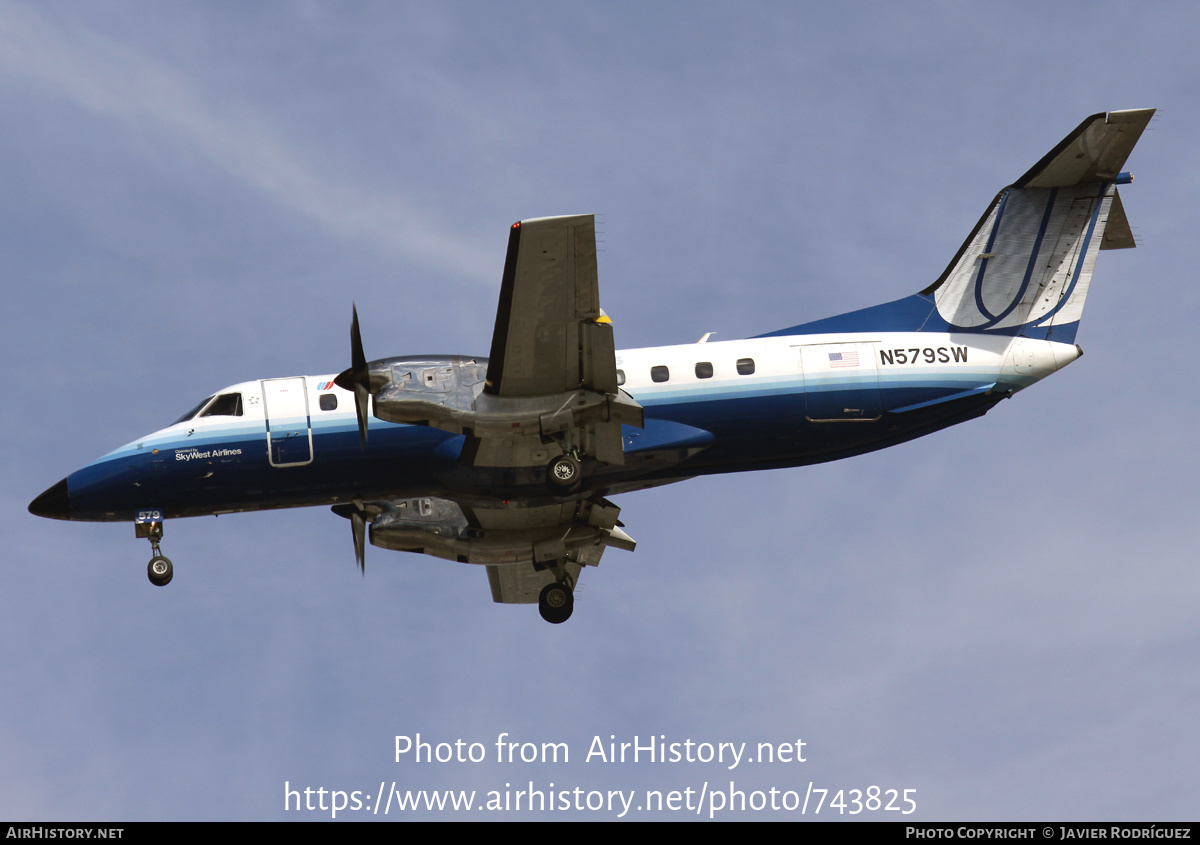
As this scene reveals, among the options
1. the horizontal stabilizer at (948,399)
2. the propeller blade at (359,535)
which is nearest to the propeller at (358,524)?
the propeller blade at (359,535)

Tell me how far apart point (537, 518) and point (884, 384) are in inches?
274

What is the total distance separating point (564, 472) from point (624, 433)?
1582 millimetres

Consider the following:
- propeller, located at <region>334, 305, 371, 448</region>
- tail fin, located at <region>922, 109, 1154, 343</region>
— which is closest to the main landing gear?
propeller, located at <region>334, 305, 371, 448</region>

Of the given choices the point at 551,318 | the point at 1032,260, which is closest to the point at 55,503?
the point at 551,318

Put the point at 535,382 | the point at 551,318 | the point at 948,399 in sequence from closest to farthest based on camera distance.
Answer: the point at 551,318 < the point at 535,382 < the point at 948,399

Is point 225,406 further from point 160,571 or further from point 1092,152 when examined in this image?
point 1092,152

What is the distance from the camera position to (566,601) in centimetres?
2612

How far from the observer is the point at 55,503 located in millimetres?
23781

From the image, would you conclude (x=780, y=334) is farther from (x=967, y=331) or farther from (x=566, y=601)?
(x=566, y=601)

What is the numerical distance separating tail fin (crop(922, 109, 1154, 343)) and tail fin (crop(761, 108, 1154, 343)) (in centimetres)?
2

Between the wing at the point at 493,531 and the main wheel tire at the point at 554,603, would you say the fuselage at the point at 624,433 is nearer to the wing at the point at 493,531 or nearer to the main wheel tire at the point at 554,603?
the wing at the point at 493,531

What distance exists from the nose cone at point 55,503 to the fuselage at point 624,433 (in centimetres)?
3

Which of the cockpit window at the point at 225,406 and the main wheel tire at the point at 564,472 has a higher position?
the cockpit window at the point at 225,406

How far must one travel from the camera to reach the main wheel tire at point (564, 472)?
2223 centimetres
